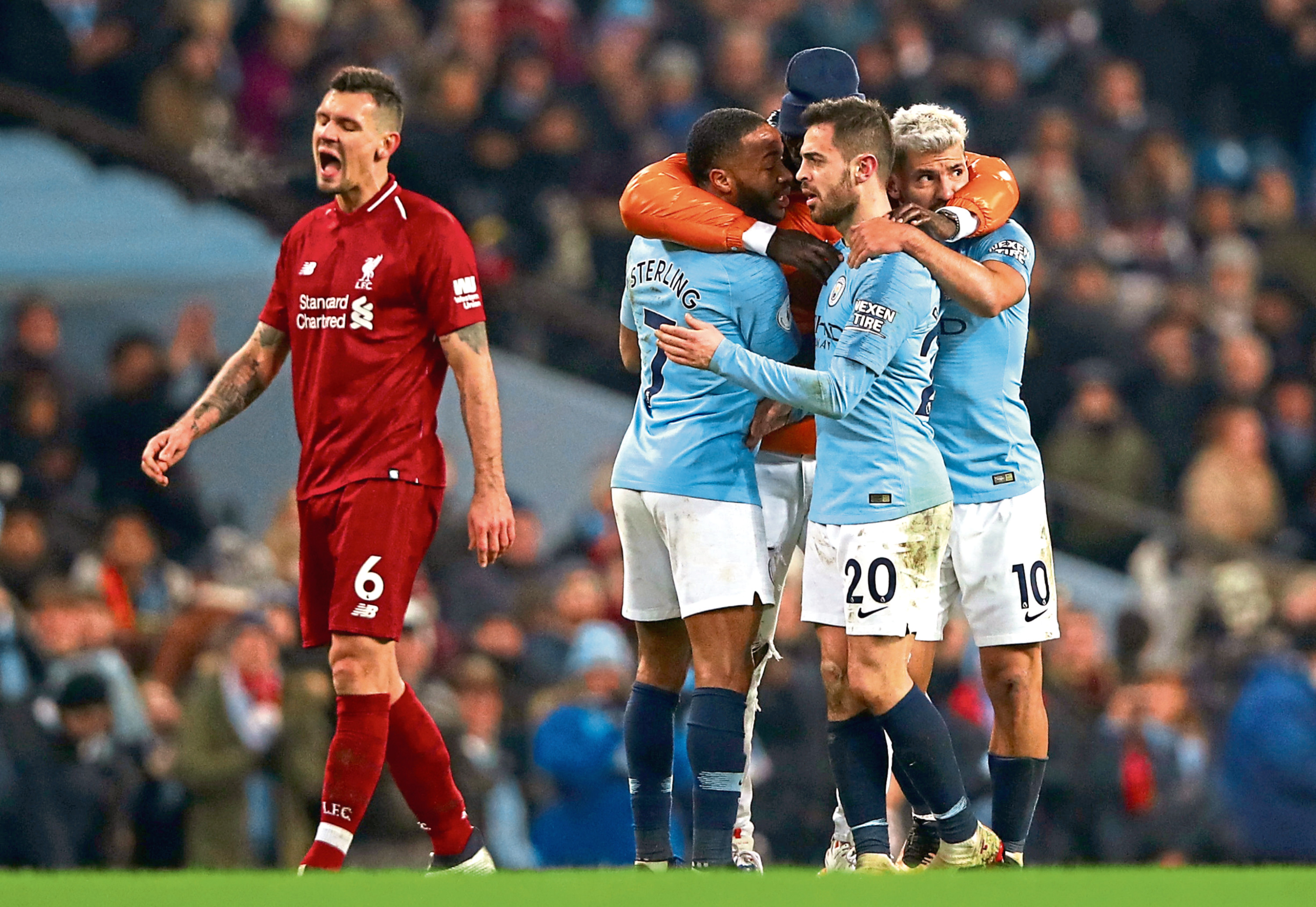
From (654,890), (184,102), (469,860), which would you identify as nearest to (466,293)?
(469,860)

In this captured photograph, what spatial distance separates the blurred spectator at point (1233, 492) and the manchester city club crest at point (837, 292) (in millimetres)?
8288

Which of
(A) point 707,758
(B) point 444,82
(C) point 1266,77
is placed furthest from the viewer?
(C) point 1266,77

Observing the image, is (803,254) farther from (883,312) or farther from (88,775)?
(88,775)

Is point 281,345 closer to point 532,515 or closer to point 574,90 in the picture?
point 532,515

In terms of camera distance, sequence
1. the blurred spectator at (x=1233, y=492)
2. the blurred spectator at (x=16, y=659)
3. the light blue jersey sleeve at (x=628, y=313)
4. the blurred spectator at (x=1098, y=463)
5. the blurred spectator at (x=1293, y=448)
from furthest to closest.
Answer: the blurred spectator at (x=1293, y=448) → the blurred spectator at (x=1233, y=492) → the blurred spectator at (x=1098, y=463) → the blurred spectator at (x=16, y=659) → the light blue jersey sleeve at (x=628, y=313)

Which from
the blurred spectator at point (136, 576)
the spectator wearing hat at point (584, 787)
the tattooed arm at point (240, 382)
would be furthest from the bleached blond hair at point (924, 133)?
the blurred spectator at point (136, 576)

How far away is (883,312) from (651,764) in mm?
1662

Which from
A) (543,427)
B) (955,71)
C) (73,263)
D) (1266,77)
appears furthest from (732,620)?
(1266,77)

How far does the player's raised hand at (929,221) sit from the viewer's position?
21.3ft

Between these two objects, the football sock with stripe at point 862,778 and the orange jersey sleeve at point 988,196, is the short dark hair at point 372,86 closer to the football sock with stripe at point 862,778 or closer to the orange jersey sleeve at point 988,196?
the orange jersey sleeve at point 988,196

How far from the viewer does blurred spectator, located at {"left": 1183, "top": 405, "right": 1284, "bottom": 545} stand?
14086 millimetres

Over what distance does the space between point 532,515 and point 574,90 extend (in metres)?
4.01

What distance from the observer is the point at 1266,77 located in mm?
18609

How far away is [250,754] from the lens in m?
9.71
